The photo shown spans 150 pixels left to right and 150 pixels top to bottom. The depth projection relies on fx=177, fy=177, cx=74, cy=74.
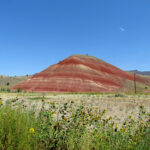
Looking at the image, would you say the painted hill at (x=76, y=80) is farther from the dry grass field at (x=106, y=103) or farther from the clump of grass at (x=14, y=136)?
the clump of grass at (x=14, y=136)

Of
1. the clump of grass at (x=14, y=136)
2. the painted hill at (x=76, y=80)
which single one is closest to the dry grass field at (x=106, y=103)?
the clump of grass at (x=14, y=136)

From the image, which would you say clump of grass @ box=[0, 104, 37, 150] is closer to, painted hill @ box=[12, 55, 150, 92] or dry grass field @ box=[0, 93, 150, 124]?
dry grass field @ box=[0, 93, 150, 124]

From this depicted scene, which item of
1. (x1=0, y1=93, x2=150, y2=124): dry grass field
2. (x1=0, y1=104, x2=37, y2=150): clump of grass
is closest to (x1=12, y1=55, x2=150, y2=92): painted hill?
(x1=0, y1=93, x2=150, y2=124): dry grass field

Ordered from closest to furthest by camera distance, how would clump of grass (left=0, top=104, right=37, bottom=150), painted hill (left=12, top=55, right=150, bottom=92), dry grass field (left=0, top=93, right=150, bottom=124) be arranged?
clump of grass (left=0, top=104, right=37, bottom=150) → dry grass field (left=0, top=93, right=150, bottom=124) → painted hill (left=12, top=55, right=150, bottom=92)

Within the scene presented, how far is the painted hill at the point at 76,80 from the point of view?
202 feet

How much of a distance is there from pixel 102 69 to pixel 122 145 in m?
77.9

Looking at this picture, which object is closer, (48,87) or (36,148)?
(36,148)

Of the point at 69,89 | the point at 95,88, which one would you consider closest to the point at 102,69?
the point at 95,88

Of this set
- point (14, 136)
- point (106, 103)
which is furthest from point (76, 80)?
point (14, 136)

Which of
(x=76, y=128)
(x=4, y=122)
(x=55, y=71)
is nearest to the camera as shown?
(x=4, y=122)

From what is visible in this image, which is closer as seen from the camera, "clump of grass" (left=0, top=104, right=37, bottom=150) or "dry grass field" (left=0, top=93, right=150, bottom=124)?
"clump of grass" (left=0, top=104, right=37, bottom=150)

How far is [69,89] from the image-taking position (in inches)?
2362

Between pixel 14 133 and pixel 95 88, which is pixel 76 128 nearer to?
pixel 14 133

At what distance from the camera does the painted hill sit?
61.5 meters
